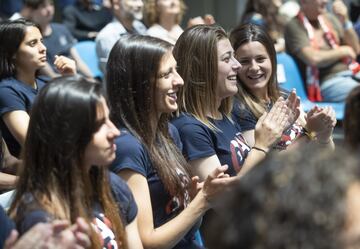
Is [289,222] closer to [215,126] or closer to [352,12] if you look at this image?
[215,126]

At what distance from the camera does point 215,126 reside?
323 centimetres

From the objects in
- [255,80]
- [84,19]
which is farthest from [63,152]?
[84,19]

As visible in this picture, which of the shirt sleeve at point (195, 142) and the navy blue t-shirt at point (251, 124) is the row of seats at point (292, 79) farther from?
the shirt sleeve at point (195, 142)

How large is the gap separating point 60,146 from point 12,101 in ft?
4.40

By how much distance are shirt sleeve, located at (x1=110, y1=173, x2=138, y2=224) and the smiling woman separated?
40.2 inches

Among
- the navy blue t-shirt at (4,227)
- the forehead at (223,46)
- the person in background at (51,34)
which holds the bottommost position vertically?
the person in background at (51,34)

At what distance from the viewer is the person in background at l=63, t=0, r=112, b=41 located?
7160 mm

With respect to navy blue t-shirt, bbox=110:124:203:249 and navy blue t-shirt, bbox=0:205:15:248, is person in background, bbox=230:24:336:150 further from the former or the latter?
navy blue t-shirt, bbox=0:205:15:248

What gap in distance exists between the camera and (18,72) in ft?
11.8

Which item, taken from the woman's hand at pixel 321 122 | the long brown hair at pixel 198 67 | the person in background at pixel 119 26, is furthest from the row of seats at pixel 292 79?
the long brown hair at pixel 198 67

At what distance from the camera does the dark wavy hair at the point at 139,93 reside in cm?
278

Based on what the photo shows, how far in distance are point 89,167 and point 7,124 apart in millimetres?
1269

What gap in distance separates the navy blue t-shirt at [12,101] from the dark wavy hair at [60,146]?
4.09ft

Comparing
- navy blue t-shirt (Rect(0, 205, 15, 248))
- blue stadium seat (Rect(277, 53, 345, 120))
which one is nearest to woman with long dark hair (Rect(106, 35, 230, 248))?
navy blue t-shirt (Rect(0, 205, 15, 248))
